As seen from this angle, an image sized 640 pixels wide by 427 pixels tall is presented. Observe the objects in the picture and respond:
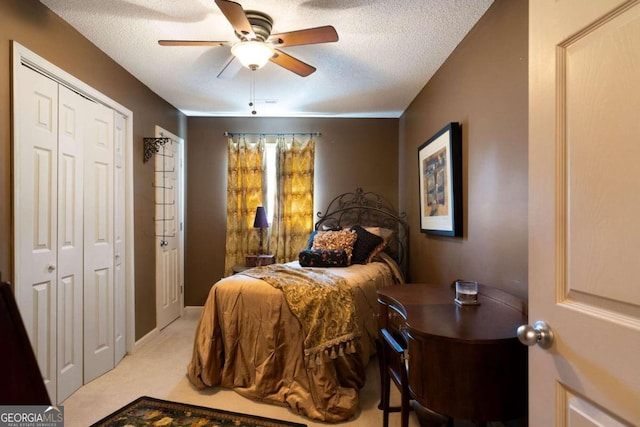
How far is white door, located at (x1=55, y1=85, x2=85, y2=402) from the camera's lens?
2.22 m

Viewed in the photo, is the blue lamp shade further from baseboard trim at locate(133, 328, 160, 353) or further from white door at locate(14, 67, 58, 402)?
white door at locate(14, 67, 58, 402)

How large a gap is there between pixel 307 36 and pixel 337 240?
2071 millimetres

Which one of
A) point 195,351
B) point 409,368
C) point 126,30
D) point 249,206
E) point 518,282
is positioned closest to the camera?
point 409,368

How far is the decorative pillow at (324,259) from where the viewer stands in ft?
10.5

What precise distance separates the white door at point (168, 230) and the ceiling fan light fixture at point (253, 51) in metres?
1.89

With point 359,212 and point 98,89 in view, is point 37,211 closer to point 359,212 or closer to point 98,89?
point 98,89

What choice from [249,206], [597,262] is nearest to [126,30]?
[249,206]

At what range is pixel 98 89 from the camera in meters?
2.56

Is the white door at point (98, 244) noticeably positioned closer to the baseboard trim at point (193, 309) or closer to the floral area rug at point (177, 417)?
the floral area rug at point (177, 417)

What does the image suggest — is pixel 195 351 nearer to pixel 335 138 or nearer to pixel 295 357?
pixel 295 357

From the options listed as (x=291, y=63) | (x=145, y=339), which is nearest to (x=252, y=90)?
(x=291, y=63)

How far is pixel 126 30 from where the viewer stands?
2293 millimetres

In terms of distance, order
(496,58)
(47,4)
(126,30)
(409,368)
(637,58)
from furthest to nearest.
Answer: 1. (126,30)
2. (47,4)
3. (496,58)
4. (409,368)
5. (637,58)

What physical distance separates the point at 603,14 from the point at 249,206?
12.7 feet
